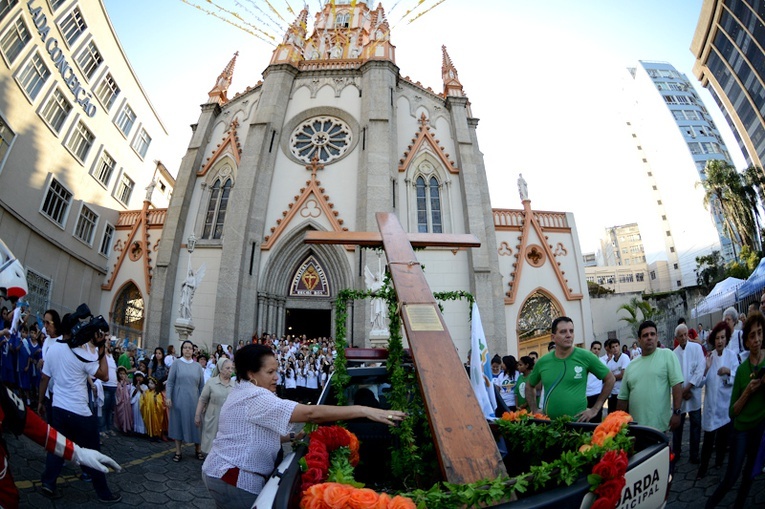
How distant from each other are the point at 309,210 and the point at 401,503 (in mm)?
15977

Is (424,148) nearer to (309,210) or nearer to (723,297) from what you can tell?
(309,210)

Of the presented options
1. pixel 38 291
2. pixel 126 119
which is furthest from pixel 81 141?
pixel 38 291

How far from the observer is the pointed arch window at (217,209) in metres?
17.5

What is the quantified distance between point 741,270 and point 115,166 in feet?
106

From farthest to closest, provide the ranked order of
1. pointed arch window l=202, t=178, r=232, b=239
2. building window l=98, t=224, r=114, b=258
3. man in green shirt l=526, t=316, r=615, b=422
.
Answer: building window l=98, t=224, r=114, b=258, pointed arch window l=202, t=178, r=232, b=239, man in green shirt l=526, t=316, r=615, b=422

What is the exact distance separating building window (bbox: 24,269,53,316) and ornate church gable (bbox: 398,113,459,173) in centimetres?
1464

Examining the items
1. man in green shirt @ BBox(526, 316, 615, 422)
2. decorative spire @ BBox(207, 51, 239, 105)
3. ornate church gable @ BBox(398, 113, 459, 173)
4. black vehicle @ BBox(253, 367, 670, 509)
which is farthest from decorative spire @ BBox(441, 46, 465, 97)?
black vehicle @ BBox(253, 367, 670, 509)

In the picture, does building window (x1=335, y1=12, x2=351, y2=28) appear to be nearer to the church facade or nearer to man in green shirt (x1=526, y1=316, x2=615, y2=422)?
the church facade

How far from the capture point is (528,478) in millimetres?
1623

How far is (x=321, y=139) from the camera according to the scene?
18391mm

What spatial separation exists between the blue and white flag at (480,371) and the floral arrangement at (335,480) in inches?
88.5

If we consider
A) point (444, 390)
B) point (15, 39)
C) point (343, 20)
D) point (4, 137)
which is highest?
point (343, 20)

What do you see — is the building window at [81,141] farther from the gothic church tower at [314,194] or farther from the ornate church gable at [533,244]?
the ornate church gable at [533,244]

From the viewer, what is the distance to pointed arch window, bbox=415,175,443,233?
56.9 ft
